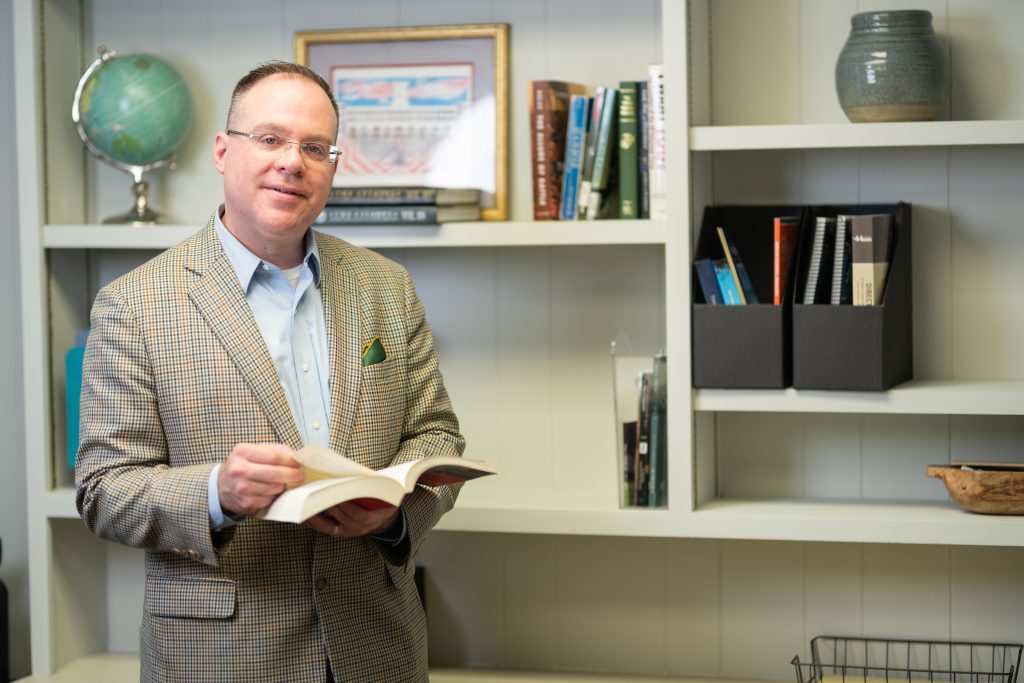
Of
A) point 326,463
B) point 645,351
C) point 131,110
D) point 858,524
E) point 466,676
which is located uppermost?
point 131,110

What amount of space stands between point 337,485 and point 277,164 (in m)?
0.49

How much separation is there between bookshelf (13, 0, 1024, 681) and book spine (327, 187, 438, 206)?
0.07 metres

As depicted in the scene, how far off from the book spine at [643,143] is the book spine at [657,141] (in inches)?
0.6

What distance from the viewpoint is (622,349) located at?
7.48 feet

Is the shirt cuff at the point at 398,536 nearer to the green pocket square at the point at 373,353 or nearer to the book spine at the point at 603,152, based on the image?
the green pocket square at the point at 373,353

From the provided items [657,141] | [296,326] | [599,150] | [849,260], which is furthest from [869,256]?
[296,326]

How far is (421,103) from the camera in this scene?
245 cm

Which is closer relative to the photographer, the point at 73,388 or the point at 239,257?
the point at 239,257

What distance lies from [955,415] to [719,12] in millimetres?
960

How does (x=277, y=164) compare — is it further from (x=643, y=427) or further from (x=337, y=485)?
(x=643, y=427)

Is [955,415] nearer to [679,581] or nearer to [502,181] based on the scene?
[679,581]

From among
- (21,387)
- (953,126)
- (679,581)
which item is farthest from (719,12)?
(21,387)

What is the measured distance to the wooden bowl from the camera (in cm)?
212

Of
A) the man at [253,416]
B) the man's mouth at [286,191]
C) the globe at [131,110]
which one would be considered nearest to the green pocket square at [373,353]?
the man at [253,416]
